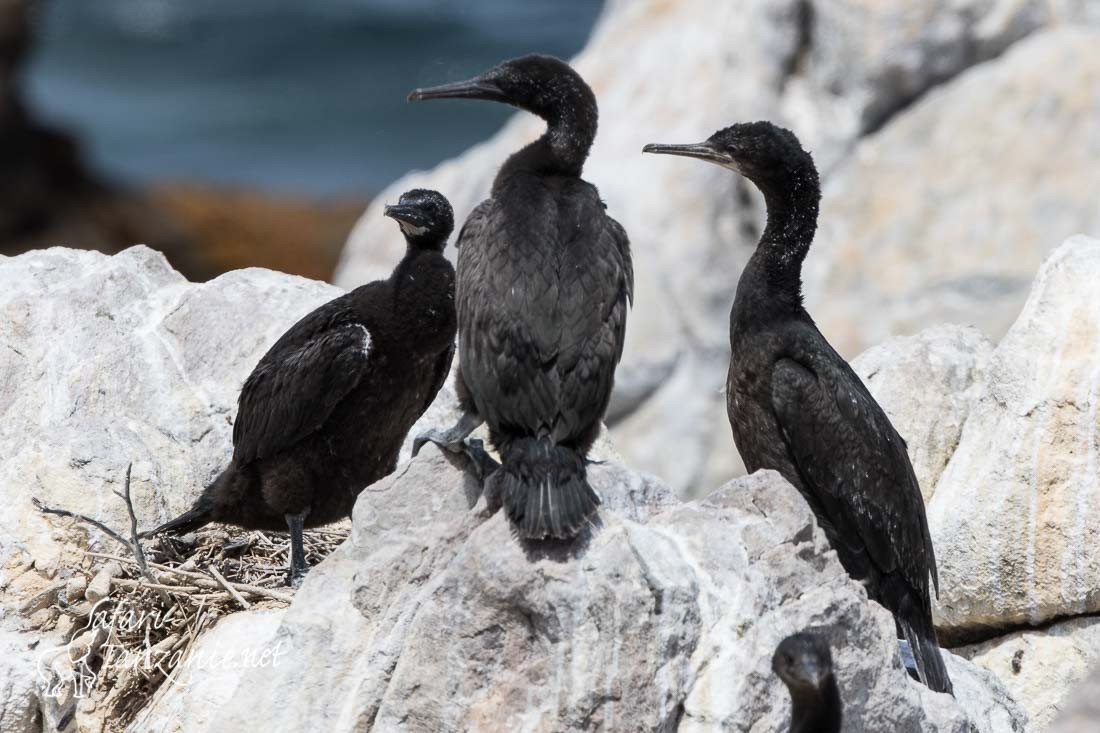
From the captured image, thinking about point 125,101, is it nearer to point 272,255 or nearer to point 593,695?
point 272,255

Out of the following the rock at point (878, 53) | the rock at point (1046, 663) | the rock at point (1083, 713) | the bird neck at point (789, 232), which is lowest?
the rock at point (1046, 663)

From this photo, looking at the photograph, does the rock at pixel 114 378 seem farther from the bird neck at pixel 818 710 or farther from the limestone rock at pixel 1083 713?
the limestone rock at pixel 1083 713

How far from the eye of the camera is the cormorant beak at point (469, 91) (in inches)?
294

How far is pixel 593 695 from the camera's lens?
5.49m

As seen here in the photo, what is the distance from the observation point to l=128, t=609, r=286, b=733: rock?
662 centimetres

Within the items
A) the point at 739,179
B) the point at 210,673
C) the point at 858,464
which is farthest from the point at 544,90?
the point at 739,179

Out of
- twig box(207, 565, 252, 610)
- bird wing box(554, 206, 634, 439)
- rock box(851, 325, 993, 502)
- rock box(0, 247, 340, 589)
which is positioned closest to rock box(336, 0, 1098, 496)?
rock box(0, 247, 340, 589)

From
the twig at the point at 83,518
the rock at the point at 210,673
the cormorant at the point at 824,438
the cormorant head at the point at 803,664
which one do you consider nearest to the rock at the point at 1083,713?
the cormorant head at the point at 803,664

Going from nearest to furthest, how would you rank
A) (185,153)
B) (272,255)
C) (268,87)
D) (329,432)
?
(329,432), (272,255), (185,153), (268,87)

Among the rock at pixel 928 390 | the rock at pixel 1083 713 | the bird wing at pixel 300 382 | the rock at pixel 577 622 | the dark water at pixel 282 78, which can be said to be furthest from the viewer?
the dark water at pixel 282 78

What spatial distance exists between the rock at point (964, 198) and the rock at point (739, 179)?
0.08 ft

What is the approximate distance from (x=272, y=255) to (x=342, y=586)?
691 inches

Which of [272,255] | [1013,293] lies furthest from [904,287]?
[272,255]

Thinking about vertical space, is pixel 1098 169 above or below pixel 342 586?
above
